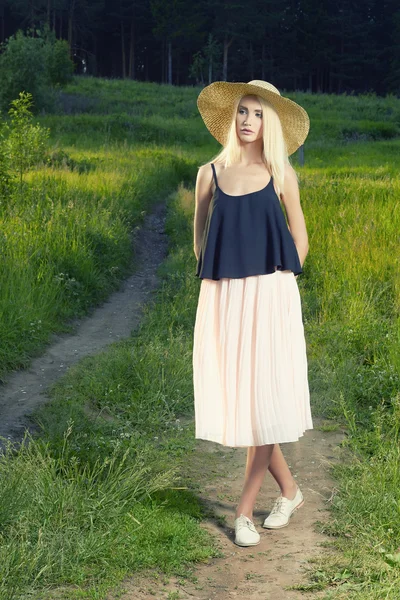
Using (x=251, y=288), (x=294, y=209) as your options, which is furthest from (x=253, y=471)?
(x=294, y=209)

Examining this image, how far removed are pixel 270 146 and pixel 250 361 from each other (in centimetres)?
101

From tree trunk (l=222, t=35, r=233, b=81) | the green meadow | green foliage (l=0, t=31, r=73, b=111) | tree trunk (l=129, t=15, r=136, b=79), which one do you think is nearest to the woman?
the green meadow

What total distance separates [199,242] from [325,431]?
2.12m

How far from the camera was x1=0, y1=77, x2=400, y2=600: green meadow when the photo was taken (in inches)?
147

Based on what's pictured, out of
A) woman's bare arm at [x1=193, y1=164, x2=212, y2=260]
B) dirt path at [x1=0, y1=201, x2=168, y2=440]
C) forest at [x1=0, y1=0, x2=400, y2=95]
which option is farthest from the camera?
forest at [x1=0, y1=0, x2=400, y2=95]

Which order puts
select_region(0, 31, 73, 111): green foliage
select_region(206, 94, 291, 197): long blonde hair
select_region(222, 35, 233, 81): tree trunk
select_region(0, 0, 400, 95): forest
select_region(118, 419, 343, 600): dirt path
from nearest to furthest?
select_region(118, 419, 343, 600): dirt path < select_region(206, 94, 291, 197): long blonde hair < select_region(0, 31, 73, 111): green foliage < select_region(222, 35, 233, 81): tree trunk < select_region(0, 0, 400, 95): forest

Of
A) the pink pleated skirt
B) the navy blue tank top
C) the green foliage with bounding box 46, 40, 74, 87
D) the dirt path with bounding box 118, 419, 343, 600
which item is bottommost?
the dirt path with bounding box 118, 419, 343, 600

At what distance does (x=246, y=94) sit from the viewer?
13.4 ft

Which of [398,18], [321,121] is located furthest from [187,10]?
[321,121]

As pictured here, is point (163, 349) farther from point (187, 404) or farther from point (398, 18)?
point (398, 18)

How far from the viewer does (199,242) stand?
429 cm

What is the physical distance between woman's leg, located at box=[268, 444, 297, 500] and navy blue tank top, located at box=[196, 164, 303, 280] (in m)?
0.96

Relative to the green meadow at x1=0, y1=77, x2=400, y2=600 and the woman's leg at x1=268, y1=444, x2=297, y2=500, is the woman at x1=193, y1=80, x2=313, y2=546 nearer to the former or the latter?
the woman's leg at x1=268, y1=444, x2=297, y2=500

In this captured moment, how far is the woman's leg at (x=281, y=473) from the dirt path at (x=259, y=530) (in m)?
0.16
